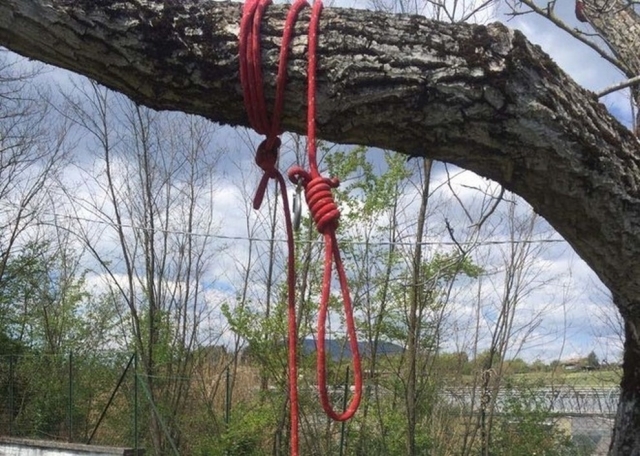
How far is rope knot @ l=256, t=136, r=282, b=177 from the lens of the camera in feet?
4.34

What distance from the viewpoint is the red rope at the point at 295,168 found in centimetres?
123

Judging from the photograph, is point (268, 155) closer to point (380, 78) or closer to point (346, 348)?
point (380, 78)

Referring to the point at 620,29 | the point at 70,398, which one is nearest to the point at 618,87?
the point at 620,29

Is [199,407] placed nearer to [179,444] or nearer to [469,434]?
[179,444]

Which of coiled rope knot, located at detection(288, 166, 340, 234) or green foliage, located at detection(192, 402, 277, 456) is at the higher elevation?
coiled rope knot, located at detection(288, 166, 340, 234)

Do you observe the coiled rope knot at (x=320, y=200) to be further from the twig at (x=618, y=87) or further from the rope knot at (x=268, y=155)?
the twig at (x=618, y=87)

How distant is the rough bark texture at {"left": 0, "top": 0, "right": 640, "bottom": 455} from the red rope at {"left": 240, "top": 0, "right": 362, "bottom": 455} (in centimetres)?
3

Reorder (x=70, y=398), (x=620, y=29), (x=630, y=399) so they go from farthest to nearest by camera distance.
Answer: (x=70, y=398)
(x=620, y=29)
(x=630, y=399)

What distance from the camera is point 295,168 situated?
1302 mm

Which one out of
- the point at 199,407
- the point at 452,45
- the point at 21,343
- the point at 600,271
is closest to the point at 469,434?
the point at 199,407

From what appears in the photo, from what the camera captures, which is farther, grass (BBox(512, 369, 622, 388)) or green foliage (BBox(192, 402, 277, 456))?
green foliage (BBox(192, 402, 277, 456))

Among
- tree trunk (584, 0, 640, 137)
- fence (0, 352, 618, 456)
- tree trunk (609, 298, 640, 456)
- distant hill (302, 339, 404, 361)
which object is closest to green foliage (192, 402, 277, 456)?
fence (0, 352, 618, 456)

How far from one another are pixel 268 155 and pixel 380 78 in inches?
9.1

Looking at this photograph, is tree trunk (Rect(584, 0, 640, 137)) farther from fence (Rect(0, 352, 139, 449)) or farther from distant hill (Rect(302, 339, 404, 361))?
fence (Rect(0, 352, 139, 449))
